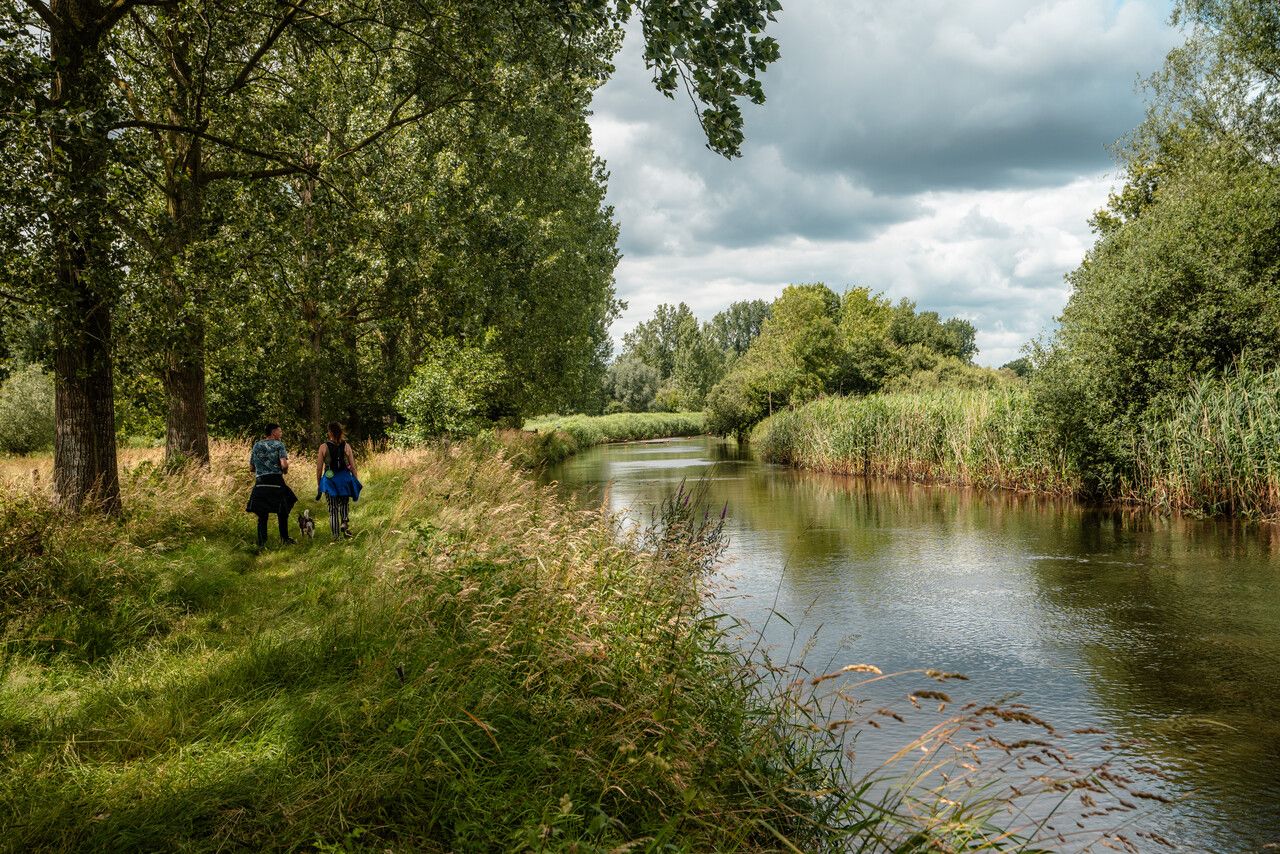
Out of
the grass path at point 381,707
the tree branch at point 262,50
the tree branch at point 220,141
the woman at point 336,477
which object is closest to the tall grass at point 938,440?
the grass path at point 381,707

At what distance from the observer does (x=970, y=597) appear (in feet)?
34.3

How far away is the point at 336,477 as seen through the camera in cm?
1043

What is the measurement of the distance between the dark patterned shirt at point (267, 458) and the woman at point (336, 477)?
518 mm

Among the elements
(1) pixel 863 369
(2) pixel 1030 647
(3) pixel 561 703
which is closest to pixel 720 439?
(1) pixel 863 369

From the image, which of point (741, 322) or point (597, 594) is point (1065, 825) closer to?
point (597, 594)

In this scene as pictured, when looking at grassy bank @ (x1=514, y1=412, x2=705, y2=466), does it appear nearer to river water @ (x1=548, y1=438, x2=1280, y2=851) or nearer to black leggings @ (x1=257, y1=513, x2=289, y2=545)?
river water @ (x1=548, y1=438, x2=1280, y2=851)

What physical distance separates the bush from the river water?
2314 cm

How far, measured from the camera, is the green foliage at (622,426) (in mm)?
57375

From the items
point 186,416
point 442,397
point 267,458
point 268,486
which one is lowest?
point 268,486

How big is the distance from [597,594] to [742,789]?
6.97 feet

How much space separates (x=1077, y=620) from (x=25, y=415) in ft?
104

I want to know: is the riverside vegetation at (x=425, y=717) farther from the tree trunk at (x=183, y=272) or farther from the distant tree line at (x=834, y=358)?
the distant tree line at (x=834, y=358)

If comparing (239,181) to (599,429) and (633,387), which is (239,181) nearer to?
(599,429)

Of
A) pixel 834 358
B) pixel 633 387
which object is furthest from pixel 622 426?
pixel 633 387
